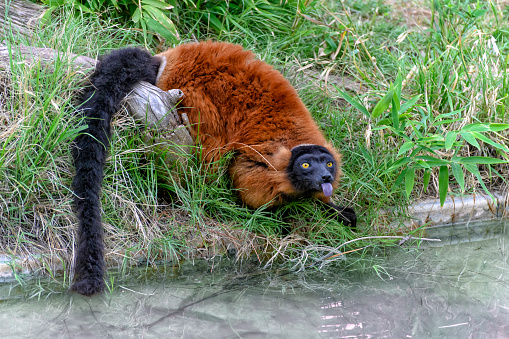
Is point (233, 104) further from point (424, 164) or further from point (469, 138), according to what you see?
point (469, 138)

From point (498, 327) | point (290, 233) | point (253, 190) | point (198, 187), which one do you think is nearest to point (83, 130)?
point (198, 187)

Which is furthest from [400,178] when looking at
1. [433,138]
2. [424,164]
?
[433,138]

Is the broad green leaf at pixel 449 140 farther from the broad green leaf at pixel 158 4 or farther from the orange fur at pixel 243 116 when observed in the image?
the broad green leaf at pixel 158 4

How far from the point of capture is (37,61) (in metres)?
3.79

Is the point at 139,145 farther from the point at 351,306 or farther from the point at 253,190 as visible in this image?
the point at 351,306

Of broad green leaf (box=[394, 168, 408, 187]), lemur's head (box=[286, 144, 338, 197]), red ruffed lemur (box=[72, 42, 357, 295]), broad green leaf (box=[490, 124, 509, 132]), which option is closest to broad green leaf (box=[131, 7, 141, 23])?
red ruffed lemur (box=[72, 42, 357, 295])

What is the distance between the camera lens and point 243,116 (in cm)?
399

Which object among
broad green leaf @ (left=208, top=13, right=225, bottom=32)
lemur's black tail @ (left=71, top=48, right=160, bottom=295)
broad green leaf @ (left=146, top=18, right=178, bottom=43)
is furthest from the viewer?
broad green leaf @ (left=208, top=13, right=225, bottom=32)

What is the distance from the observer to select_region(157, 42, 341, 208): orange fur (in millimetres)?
3930

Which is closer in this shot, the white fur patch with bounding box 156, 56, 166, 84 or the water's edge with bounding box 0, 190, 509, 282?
the white fur patch with bounding box 156, 56, 166, 84

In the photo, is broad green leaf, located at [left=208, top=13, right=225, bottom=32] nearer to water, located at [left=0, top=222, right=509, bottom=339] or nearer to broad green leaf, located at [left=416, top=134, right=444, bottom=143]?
broad green leaf, located at [left=416, top=134, right=444, bottom=143]

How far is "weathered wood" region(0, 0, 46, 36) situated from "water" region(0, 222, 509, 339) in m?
2.26

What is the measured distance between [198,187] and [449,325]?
6.28ft

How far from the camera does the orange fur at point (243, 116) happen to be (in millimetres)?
3930
